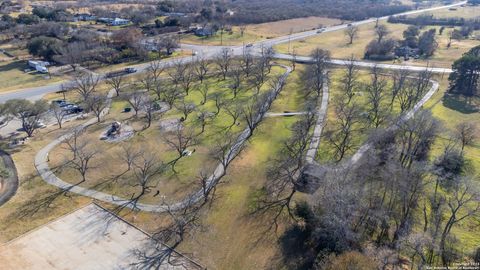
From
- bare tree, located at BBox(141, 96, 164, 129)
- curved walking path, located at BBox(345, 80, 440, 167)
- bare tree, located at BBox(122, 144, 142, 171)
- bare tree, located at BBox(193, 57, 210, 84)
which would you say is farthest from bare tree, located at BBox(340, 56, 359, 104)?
bare tree, located at BBox(122, 144, 142, 171)

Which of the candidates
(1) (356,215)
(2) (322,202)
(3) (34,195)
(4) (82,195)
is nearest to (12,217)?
(3) (34,195)

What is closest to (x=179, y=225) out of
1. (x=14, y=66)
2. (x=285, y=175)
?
(x=285, y=175)

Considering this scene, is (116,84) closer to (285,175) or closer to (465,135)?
(285,175)

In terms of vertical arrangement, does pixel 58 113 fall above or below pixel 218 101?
above

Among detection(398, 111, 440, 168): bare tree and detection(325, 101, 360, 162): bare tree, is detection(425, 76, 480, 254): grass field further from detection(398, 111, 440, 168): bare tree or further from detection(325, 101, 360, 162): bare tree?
detection(325, 101, 360, 162): bare tree

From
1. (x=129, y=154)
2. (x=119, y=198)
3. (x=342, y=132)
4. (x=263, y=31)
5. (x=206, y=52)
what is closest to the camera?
(x=119, y=198)

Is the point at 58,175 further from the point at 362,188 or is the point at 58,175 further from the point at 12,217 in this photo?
the point at 362,188

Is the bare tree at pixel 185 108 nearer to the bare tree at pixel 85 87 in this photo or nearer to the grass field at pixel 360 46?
the bare tree at pixel 85 87

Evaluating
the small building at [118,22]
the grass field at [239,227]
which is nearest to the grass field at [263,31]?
the small building at [118,22]

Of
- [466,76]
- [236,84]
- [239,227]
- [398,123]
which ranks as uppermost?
[466,76]
